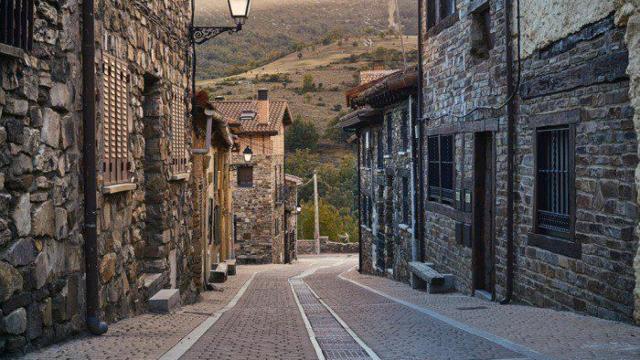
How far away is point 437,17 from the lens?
16.5 meters

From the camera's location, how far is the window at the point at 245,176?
39.0 metres

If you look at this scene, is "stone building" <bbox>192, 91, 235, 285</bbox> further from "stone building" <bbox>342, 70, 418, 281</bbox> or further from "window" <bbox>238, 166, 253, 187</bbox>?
"window" <bbox>238, 166, 253, 187</bbox>

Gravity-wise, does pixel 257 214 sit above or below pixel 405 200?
below

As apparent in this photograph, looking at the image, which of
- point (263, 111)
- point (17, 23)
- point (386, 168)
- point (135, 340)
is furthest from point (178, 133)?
point (263, 111)

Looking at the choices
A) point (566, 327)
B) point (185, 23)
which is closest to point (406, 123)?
point (185, 23)

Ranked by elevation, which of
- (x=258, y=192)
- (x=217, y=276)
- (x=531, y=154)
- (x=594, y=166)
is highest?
(x=531, y=154)

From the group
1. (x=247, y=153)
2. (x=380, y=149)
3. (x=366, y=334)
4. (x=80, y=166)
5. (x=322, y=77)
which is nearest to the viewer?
(x=80, y=166)

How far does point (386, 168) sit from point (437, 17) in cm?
759

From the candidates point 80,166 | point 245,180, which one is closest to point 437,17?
point 80,166

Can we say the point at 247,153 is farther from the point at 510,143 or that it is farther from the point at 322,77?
the point at 322,77

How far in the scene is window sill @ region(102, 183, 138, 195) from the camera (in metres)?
7.94

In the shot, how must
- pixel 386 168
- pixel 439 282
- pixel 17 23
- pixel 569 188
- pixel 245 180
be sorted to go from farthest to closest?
pixel 245 180, pixel 386 168, pixel 439 282, pixel 569 188, pixel 17 23

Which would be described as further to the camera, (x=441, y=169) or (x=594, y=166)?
(x=441, y=169)

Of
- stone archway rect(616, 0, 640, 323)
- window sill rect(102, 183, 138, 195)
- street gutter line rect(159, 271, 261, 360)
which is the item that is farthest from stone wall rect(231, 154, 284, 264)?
stone archway rect(616, 0, 640, 323)
